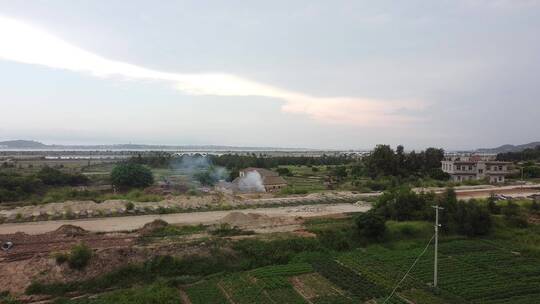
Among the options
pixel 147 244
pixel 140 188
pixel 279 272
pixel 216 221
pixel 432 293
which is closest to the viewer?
pixel 432 293

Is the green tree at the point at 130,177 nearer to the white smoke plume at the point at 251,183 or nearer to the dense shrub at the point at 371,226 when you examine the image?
the white smoke plume at the point at 251,183

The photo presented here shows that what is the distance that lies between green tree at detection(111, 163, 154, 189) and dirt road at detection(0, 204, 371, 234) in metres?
13.5

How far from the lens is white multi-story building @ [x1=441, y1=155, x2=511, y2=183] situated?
167ft

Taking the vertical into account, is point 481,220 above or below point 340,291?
above

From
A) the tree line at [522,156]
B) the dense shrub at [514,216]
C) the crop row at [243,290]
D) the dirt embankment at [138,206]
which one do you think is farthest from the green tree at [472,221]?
the tree line at [522,156]

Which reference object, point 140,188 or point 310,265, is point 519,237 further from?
point 140,188

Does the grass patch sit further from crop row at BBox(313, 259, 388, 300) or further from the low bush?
the low bush

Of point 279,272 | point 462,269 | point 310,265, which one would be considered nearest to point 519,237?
point 462,269

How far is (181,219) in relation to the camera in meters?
32.2

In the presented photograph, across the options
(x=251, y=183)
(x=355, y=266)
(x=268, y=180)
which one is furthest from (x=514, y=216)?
(x=251, y=183)

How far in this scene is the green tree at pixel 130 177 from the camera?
151 feet

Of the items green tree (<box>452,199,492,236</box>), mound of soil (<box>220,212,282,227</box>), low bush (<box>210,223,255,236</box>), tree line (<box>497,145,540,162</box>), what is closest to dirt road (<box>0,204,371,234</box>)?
mound of soil (<box>220,212,282,227</box>)

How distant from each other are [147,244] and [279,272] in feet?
28.0

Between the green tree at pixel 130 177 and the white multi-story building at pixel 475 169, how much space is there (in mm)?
37314
